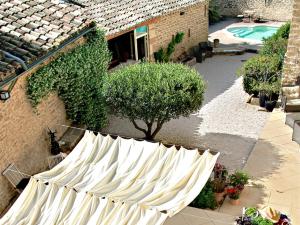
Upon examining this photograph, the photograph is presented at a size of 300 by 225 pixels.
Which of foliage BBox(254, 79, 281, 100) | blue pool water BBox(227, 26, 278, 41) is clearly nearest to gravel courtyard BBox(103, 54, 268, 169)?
foliage BBox(254, 79, 281, 100)

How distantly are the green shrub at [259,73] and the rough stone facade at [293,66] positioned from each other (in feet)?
2.75

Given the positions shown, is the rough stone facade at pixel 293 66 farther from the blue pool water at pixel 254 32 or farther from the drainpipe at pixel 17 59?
the blue pool water at pixel 254 32

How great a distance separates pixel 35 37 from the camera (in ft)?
39.6

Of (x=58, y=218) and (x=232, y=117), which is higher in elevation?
(x=58, y=218)

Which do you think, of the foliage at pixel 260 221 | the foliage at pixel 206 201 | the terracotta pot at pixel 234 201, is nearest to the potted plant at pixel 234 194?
the terracotta pot at pixel 234 201

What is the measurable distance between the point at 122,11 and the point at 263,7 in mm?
20489

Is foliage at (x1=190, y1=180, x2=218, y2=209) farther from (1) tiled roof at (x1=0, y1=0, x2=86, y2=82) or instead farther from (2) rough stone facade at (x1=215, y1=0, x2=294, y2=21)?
(2) rough stone facade at (x1=215, y1=0, x2=294, y2=21)

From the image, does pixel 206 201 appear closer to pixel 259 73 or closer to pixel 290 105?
pixel 290 105

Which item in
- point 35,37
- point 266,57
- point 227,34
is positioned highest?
point 35,37

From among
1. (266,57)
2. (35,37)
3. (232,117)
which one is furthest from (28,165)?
(266,57)

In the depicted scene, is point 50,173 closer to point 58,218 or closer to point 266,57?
point 58,218

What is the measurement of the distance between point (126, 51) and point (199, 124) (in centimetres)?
760

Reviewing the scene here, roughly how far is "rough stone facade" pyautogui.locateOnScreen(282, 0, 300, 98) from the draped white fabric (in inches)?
364

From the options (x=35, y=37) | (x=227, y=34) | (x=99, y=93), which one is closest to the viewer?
(x=35, y=37)
